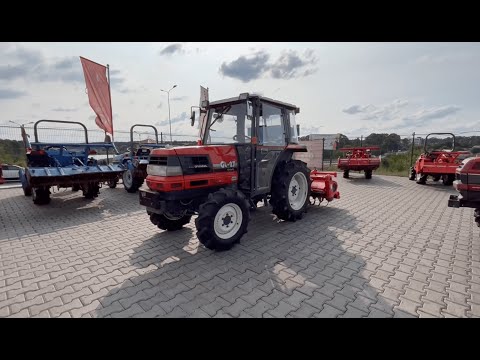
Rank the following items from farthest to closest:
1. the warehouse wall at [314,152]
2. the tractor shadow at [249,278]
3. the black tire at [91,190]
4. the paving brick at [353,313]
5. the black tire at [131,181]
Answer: the warehouse wall at [314,152] < the black tire at [131,181] < the black tire at [91,190] < the tractor shadow at [249,278] < the paving brick at [353,313]

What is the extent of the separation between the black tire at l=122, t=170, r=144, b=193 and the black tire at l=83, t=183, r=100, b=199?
1.06m

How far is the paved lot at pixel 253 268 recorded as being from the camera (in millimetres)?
2322

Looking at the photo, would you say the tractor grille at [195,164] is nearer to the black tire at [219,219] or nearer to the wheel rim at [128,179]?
the black tire at [219,219]

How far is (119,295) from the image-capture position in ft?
8.23

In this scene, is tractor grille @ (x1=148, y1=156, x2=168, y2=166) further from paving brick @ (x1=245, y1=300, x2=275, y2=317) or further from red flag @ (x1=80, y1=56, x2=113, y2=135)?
red flag @ (x1=80, y1=56, x2=113, y2=135)

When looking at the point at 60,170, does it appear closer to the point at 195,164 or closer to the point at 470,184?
the point at 195,164

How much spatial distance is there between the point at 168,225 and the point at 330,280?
277 cm

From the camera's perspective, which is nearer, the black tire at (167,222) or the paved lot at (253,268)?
the paved lot at (253,268)

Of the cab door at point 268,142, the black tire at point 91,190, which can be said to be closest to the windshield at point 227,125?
the cab door at point 268,142

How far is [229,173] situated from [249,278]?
175 cm

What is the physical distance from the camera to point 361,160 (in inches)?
383

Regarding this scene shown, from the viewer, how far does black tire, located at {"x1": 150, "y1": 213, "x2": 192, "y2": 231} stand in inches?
161

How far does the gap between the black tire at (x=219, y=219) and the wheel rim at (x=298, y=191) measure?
1718mm

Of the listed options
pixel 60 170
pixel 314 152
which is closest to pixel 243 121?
pixel 60 170
